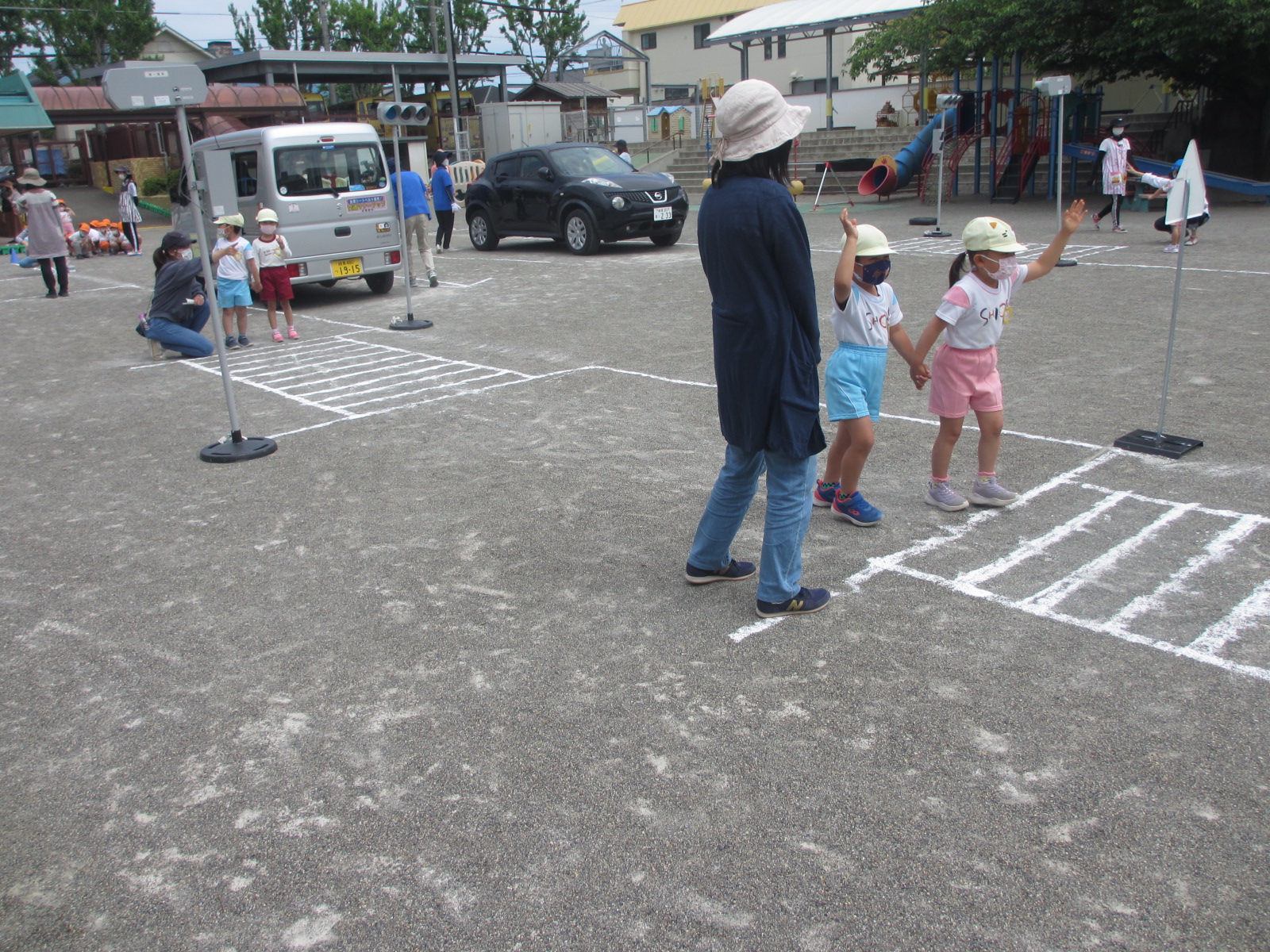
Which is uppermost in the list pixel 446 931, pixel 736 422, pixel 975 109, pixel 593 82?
pixel 593 82

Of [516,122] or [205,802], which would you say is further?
[516,122]

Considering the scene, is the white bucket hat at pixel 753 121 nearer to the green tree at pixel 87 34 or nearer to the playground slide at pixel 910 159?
the playground slide at pixel 910 159

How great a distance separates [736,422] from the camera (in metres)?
3.77

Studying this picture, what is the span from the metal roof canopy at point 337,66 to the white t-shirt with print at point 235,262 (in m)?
26.8

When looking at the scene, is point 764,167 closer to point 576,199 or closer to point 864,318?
point 864,318

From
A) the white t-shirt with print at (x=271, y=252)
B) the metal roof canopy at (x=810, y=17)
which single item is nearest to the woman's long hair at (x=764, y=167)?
the white t-shirt with print at (x=271, y=252)

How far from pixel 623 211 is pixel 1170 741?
14.0 metres

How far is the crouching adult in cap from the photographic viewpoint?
32.3ft

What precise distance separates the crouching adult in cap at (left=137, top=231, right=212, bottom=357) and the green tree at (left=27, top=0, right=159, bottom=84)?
142 feet

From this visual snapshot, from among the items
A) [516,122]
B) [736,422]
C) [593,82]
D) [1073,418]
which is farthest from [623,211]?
[593,82]

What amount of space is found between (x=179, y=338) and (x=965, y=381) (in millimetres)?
7986

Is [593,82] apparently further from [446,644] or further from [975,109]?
[446,644]

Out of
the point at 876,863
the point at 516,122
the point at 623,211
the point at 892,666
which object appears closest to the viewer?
the point at 876,863

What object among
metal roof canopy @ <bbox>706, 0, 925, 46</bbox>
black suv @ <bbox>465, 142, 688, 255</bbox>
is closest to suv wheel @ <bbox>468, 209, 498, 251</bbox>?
black suv @ <bbox>465, 142, 688, 255</bbox>
